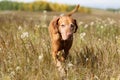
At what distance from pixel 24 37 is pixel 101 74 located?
6.82ft

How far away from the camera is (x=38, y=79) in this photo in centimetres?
507

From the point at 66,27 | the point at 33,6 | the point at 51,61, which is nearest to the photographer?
the point at 66,27

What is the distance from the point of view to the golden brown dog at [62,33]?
5504 millimetres

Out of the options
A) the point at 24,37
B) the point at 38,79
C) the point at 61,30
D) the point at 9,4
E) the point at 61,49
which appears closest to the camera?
the point at 38,79

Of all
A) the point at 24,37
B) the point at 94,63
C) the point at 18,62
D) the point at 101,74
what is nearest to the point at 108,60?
the point at 94,63

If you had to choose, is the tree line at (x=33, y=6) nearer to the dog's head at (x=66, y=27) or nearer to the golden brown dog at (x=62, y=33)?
the golden brown dog at (x=62, y=33)

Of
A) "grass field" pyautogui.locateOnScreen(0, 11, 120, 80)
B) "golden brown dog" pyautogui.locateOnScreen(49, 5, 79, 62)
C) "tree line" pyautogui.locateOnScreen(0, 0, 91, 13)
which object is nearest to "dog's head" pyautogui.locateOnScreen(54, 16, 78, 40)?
"golden brown dog" pyautogui.locateOnScreen(49, 5, 79, 62)

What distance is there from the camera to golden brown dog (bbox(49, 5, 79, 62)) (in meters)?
5.50

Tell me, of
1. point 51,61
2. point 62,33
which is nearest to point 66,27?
point 62,33

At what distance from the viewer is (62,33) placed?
5.58 metres

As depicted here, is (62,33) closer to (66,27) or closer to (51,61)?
(66,27)

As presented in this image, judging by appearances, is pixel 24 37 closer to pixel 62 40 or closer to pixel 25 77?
pixel 62 40

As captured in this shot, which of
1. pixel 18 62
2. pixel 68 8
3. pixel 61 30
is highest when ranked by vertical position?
pixel 61 30

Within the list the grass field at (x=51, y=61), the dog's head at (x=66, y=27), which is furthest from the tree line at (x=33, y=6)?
the dog's head at (x=66, y=27)
